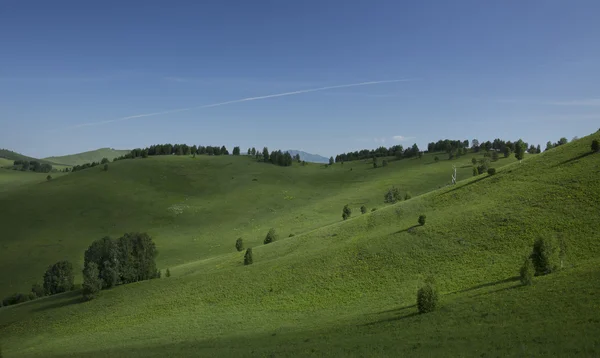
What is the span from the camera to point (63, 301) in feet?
201

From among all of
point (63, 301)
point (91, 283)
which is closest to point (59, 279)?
point (63, 301)

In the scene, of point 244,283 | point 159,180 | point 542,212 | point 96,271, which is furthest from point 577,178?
point 159,180

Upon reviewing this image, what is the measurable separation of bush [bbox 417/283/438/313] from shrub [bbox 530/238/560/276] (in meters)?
10.4

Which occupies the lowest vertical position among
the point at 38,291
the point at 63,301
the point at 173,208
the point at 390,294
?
the point at 38,291

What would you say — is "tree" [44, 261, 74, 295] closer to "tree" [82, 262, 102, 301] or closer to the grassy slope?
the grassy slope

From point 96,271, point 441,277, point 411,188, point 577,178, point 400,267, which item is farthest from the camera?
point 411,188

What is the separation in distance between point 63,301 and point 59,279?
17475mm

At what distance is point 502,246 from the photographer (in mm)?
43312

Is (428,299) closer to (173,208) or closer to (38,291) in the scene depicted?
(38,291)

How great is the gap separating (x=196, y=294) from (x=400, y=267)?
2834 cm

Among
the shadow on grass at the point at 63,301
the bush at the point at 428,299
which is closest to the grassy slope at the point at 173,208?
the shadow on grass at the point at 63,301

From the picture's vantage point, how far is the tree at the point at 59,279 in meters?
75.2

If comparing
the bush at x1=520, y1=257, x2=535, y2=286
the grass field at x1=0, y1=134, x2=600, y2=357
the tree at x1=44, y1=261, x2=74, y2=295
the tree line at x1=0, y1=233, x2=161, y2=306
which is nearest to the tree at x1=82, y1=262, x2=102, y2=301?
the tree line at x1=0, y1=233, x2=161, y2=306

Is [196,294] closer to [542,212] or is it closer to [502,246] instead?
[502,246]
